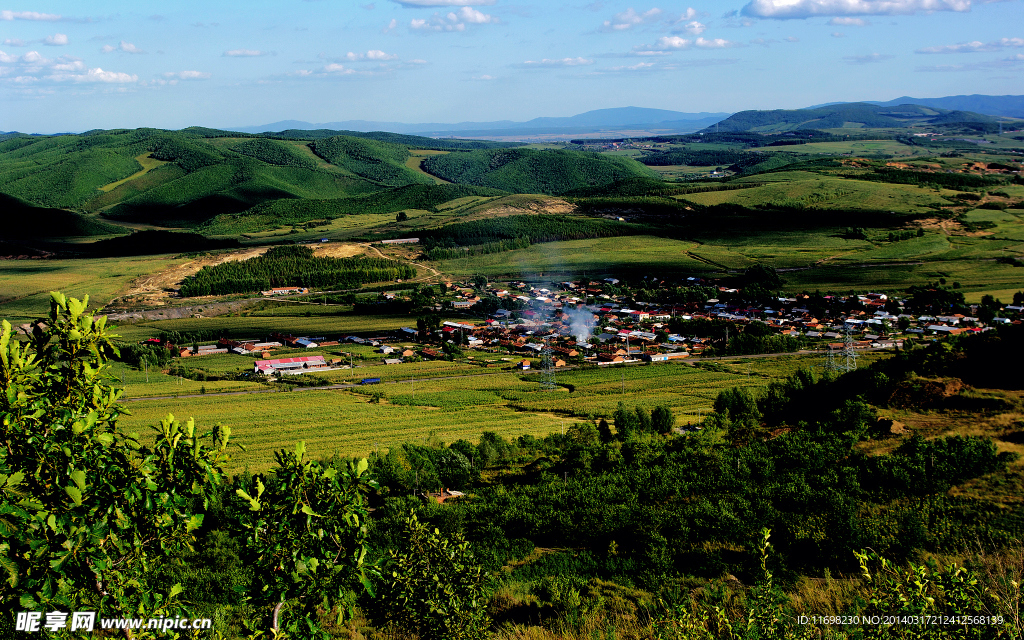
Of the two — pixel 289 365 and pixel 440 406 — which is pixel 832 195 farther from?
pixel 440 406

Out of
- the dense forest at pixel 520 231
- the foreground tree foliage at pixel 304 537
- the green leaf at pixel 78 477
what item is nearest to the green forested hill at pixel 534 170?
the dense forest at pixel 520 231

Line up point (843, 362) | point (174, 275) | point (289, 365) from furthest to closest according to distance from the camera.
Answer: point (174, 275), point (289, 365), point (843, 362)

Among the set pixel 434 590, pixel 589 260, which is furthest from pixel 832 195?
pixel 434 590

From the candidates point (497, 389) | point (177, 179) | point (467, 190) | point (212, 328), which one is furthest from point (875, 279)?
point (177, 179)

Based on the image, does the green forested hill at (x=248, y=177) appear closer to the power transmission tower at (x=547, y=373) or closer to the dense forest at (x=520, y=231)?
the dense forest at (x=520, y=231)

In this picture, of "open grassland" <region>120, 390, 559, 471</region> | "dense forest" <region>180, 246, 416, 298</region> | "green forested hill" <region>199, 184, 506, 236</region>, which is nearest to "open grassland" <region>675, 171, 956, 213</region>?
"green forested hill" <region>199, 184, 506, 236</region>

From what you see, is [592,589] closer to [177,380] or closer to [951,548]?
[951,548]
